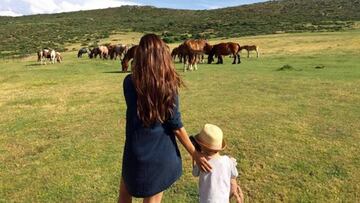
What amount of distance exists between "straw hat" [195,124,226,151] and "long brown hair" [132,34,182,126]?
1.67 ft

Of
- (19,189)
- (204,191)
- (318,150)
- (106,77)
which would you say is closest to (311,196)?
(318,150)

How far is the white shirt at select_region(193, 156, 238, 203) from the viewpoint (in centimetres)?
472

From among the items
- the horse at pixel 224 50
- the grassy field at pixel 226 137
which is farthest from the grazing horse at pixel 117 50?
the grassy field at pixel 226 137

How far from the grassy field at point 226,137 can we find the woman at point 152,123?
3092 mm

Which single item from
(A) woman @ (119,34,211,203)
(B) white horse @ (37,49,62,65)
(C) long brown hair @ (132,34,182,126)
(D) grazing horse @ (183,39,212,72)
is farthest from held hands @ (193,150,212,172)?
(B) white horse @ (37,49,62,65)

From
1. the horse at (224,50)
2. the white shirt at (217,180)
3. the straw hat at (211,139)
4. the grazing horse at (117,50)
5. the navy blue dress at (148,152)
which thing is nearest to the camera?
the navy blue dress at (148,152)

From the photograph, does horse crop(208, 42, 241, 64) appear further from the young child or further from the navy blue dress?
the navy blue dress

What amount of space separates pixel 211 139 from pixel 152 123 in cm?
65

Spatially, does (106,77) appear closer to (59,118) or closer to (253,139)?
(59,118)

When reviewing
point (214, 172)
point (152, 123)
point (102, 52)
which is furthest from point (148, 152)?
point (102, 52)

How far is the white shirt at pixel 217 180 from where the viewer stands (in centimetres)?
472

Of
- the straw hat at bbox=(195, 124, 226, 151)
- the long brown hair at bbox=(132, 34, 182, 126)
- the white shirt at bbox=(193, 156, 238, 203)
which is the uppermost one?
the long brown hair at bbox=(132, 34, 182, 126)

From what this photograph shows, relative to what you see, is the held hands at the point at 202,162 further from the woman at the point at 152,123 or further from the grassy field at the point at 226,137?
the grassy field at the point at 226,137

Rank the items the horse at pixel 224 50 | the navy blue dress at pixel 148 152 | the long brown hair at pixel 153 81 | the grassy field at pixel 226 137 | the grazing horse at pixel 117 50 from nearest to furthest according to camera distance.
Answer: the long brown hair at pixel 153 81
the navy blue dress at pixel 148 152
the grassy field at pixel 226 137
the horse at pixel 224 50
the grazing horse at pixel 117 50
